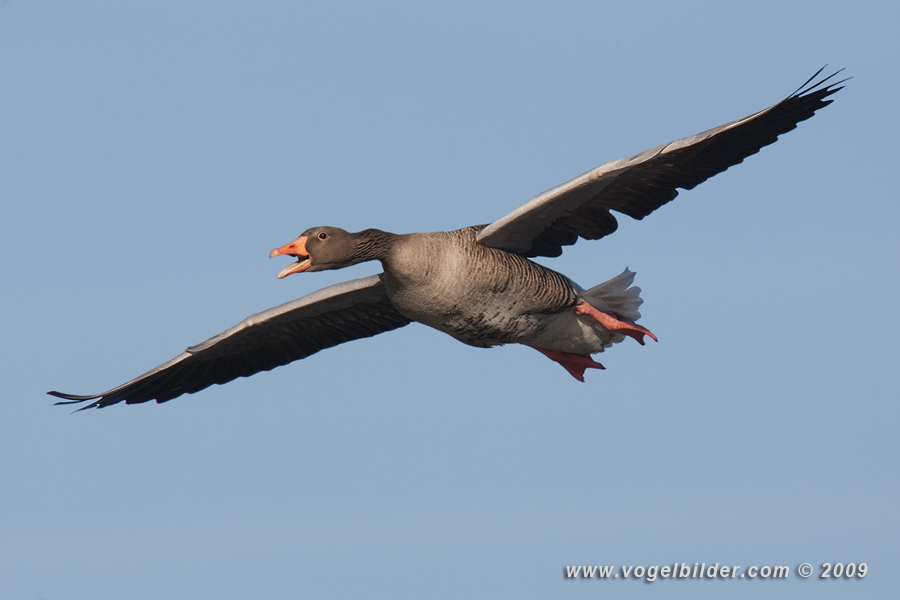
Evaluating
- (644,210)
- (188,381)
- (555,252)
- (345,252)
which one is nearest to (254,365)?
(188,381)

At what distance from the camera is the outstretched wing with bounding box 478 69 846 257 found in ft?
36.8

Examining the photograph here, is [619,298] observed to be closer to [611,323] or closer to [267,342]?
[611,323]

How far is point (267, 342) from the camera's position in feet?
45.9

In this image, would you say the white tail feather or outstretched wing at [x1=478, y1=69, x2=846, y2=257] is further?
the white tail feather

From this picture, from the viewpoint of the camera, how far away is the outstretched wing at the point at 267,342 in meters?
13.2

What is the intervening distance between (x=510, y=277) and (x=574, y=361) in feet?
7.74

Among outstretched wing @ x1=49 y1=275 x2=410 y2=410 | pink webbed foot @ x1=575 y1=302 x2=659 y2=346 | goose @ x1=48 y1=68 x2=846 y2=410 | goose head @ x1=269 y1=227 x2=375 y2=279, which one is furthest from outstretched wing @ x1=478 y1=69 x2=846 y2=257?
outstretched wing @ x1=49 y1=275 x2=410 y2=410

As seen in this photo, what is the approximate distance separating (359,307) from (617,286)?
3074mm

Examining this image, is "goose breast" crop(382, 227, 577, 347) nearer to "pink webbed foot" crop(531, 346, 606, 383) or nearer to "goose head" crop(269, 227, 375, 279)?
"goose head" crop(269, 227, 375, 279)

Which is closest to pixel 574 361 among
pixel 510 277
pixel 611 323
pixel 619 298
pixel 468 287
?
pixel 619 298

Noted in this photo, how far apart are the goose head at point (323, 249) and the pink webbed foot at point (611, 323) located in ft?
8.63

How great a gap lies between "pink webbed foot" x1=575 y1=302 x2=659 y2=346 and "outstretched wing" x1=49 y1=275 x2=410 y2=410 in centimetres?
233

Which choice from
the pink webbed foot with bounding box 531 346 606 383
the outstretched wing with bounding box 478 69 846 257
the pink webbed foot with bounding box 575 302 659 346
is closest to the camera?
the outstretched wing with bounding box 478 69 846 257

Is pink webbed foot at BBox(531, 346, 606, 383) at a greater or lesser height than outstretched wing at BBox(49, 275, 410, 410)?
lesser
